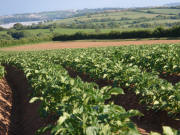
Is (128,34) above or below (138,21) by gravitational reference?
below

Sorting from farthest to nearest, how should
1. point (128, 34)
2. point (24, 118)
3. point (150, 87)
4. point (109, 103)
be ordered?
point (128, 34) < point (24, 118) < point (150, 87) < point (109, 103)

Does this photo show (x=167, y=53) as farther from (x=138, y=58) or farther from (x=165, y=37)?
(x=165, y=37)

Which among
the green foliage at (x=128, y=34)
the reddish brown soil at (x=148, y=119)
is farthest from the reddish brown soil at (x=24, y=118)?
the green foliage at (x=128, y=34)

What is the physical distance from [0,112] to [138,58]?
703 cm

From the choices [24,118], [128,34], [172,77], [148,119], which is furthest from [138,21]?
[148,119]

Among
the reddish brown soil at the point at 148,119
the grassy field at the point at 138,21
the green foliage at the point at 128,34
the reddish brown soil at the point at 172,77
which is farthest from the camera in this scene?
the grassy field at the point at 138,21

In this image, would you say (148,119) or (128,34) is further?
(128,34)

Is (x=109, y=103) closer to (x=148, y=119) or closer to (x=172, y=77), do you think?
(x=148, y=119)

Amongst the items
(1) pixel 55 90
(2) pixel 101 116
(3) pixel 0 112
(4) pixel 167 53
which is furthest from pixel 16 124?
(4) pixel 167 53

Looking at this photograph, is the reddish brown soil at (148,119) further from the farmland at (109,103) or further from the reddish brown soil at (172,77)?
the reddish brown soil at (172,77)

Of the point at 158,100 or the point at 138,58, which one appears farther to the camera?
the point at 138,58

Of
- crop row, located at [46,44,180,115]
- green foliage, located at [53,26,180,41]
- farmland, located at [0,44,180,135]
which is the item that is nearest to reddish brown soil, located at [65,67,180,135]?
farmland, located at [0,44,180,135]

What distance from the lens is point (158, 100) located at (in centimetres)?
629

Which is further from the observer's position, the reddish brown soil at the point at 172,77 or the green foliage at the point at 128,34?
the green foliage at the point at 128,34
